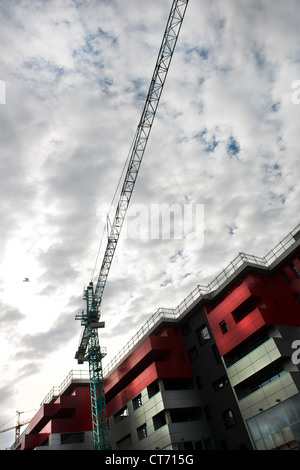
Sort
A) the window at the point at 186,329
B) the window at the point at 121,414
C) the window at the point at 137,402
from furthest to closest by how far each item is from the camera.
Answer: the window at the point at 121,414 → the window at the point at 186,329 → the window at the point at 137,402

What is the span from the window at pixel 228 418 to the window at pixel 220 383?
8.11ft

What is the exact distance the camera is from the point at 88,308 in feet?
196

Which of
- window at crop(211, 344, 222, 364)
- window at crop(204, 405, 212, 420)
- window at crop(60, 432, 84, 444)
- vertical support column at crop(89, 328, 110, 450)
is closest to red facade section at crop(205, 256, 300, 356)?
window at crop(211, 344, 222, 364)

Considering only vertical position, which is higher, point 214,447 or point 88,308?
point 88,308

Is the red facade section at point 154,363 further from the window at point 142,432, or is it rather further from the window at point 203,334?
the window at point 142,432

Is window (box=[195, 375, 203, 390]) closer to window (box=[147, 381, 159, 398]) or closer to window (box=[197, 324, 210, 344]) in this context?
window (box=[197, 324, 210, 344])

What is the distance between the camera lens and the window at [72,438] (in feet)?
139

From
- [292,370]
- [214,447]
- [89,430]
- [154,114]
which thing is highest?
[154,114]

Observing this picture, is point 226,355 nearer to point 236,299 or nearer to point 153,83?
point 236,299

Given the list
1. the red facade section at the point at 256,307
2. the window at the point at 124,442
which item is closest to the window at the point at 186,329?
the red facade section at the point at 256,307

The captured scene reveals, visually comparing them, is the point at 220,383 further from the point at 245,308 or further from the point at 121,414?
the point at 121,414

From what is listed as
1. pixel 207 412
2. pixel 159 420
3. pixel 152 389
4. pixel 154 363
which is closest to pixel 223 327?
pixel 154 363
